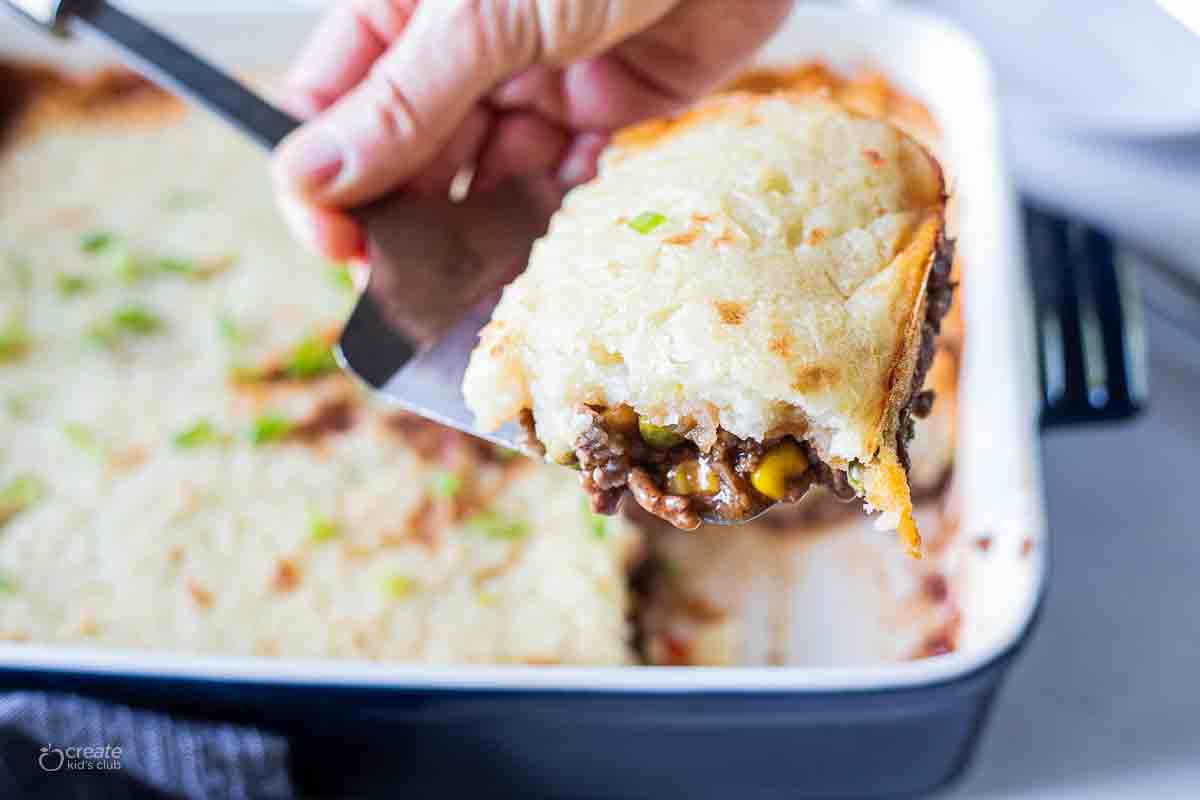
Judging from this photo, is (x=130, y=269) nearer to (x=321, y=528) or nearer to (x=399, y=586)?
(x=321, y=528)

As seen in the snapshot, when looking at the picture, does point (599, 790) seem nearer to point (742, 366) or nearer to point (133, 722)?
point (133, 722)

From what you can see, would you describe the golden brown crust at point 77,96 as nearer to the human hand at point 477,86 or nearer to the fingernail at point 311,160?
the human hand at point 477,86

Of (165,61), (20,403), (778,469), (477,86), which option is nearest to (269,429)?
(20,403)

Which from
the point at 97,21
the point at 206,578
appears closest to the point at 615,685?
the point at 206,578

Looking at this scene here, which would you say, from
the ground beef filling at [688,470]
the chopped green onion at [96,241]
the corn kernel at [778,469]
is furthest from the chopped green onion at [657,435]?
the chopped green onion at [96,241]

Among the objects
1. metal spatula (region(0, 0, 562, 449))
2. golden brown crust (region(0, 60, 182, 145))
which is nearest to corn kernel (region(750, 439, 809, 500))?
metal spatula (region(0, 0, 562, 449))

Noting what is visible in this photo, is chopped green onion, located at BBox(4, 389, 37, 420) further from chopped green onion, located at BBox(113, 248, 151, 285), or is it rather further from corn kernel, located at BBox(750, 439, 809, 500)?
corn kernel, located at BBox(750, 439, 809, 500)
